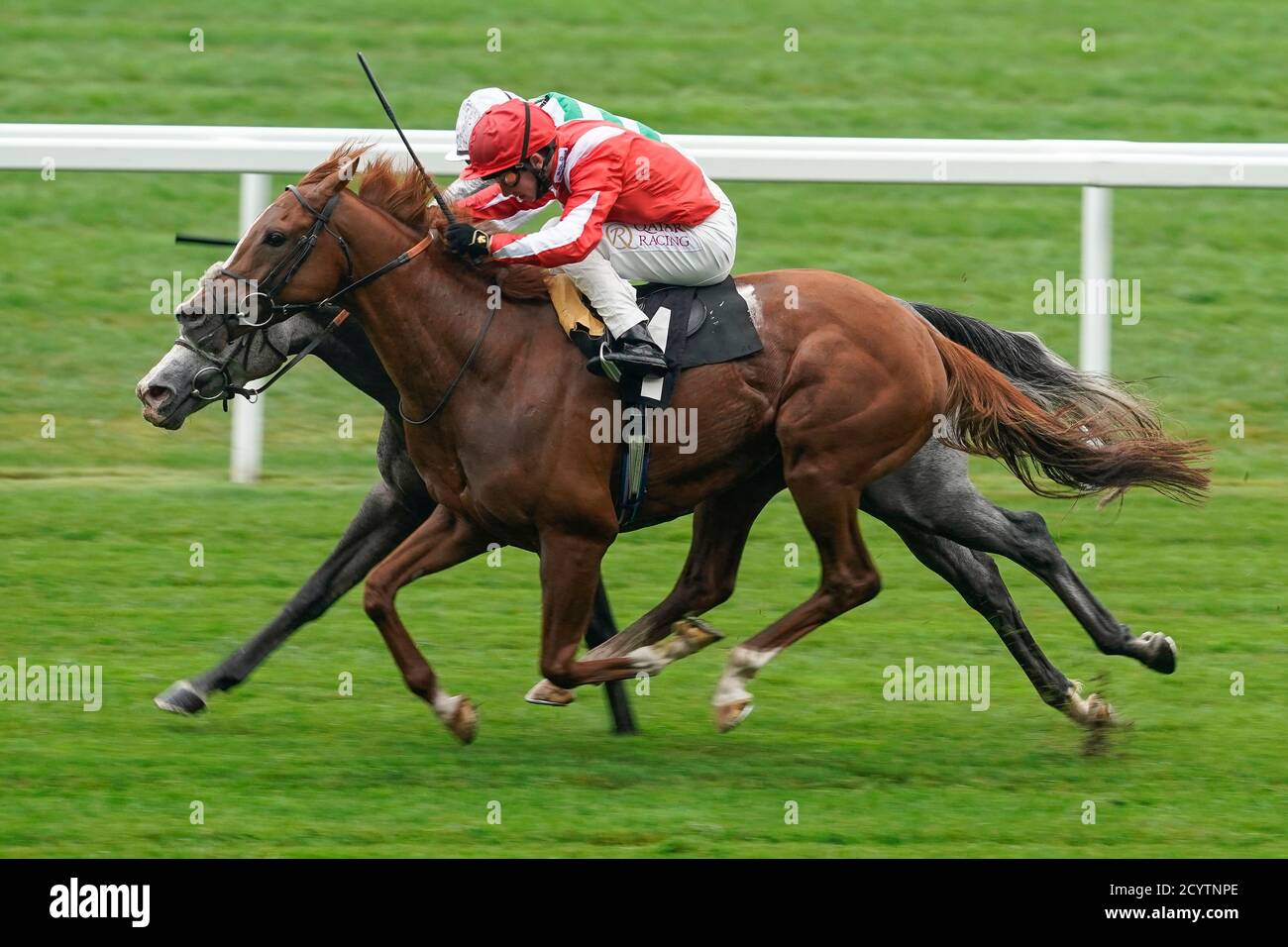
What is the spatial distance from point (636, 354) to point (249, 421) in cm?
313

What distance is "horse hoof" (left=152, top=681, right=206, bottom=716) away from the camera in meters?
5.72

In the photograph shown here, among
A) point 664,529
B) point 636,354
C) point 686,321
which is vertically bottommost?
point 664,529

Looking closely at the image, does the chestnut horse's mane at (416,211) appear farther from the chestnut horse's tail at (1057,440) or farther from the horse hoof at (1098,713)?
the horse hoof at (1098,713)

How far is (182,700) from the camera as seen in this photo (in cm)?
573

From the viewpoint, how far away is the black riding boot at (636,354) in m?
5.20

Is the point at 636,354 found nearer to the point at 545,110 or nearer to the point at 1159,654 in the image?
the point at 545,110

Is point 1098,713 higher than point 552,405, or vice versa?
point 552,405

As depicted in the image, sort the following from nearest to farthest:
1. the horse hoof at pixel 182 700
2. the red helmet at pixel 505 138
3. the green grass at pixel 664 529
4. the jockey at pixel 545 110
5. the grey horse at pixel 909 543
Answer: the green grass at pixel 664 529 → the red helmet at pixel 505 138 → the jockey at pixel 545 110 → the grey horse at pixel 909 543 → the horse hoof at pixel 182 700

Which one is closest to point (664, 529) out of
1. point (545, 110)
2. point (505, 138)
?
point (545, 110)

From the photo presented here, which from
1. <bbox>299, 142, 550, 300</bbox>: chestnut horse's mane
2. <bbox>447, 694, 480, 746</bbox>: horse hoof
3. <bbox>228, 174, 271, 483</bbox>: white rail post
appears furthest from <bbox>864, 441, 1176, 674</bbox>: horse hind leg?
<bbox>228, 174, 271, 483</bbox>: white rail post
